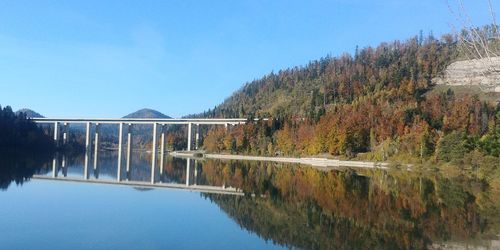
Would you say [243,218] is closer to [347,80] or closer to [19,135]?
[19,135]

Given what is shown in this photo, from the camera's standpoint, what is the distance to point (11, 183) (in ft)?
93.0

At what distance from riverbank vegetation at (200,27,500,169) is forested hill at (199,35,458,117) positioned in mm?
348

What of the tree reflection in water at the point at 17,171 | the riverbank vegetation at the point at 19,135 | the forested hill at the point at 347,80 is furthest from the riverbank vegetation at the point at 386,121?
the riverbank vegetation at the point at 19,135

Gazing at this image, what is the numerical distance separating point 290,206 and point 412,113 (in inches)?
2210

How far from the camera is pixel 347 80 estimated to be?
119312mm

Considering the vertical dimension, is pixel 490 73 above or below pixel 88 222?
above

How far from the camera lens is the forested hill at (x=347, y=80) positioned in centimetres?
10850

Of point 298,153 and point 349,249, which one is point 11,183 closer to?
point 349,249

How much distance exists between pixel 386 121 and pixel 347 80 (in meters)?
49.6

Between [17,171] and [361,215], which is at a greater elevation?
[361,215]

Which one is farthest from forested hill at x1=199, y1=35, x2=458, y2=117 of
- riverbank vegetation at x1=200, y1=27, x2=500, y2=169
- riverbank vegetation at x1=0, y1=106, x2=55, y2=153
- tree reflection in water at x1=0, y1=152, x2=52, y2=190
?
tree reflection in water at x1=0, y1=152, x2=52, y2=190

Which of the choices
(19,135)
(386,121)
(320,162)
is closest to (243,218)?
(320,162)

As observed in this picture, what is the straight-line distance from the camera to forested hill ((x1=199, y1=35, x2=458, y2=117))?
356 feet

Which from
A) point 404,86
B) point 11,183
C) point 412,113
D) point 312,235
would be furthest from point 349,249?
point 404,86
